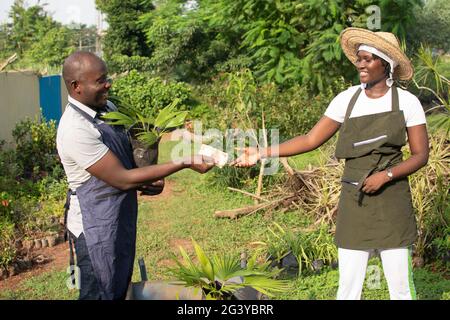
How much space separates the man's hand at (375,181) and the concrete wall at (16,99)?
7.42 metres

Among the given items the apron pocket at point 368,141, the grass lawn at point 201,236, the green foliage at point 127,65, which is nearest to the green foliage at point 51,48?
the green foliage at point 127,65

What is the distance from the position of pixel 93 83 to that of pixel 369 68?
1521mm

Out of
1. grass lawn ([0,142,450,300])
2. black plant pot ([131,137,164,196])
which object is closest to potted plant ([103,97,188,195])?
black plant pot ([131,137,164,196])

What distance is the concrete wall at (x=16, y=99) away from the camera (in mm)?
9453

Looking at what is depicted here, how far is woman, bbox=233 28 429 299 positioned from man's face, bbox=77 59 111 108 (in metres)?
1.32

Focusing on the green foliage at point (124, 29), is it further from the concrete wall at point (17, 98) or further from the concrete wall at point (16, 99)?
the concrete wall at point (16, 99)

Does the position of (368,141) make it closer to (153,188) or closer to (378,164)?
(378,164)

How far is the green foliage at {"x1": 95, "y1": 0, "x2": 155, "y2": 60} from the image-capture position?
20656 millimetres

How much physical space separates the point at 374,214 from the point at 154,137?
1.29 metres

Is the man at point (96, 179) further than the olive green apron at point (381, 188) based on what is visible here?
No

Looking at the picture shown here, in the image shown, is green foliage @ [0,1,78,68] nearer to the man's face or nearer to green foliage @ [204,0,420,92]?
green foliage @ [204,0,420,92]

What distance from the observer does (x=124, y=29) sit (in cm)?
2058

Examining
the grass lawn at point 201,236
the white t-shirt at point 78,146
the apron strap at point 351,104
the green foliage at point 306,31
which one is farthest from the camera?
the green foliage at point 306,31

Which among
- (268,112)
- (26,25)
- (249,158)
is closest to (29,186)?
(268,112)
